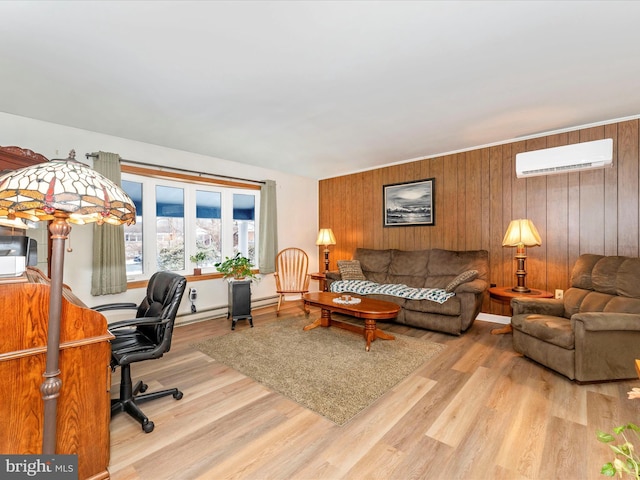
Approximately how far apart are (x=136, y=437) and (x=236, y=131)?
9.74ft

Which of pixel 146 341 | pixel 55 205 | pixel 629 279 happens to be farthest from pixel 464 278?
pixel 55 205

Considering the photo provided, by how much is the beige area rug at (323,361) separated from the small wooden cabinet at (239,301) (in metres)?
0.23

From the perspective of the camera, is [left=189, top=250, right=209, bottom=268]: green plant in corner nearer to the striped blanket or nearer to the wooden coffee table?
the wooden coffee table

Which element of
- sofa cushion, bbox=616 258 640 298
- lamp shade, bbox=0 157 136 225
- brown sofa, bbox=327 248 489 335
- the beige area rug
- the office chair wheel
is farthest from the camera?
brown sofa, bbox=327 248 489 335

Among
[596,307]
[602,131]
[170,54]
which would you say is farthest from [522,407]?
[170,54]

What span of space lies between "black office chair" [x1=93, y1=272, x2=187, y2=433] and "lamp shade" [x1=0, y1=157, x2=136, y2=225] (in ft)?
3.21

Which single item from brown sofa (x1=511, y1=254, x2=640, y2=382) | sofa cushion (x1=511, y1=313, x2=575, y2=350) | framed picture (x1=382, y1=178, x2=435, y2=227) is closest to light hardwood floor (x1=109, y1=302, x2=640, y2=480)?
brown sofa (x1=511, y1=254, x2=640, y2=382)

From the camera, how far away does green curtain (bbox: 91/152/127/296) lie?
3.34 meters

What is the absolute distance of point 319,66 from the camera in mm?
2178

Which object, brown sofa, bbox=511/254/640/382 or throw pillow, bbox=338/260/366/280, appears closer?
brown sofa, bbox=511/254/640/382

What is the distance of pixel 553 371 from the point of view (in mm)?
2600

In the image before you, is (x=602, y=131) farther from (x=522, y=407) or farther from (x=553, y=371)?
(x=522, y=407)

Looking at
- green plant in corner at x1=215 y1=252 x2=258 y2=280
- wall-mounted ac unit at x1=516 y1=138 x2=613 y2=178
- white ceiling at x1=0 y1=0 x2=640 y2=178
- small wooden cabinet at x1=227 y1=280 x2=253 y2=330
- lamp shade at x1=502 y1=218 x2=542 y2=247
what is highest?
white ceiling at x1=0 y1=0 x2=640 y2=178

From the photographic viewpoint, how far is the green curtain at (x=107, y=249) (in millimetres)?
3344
